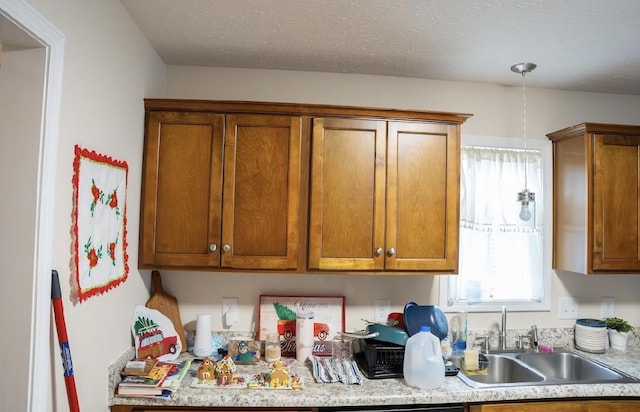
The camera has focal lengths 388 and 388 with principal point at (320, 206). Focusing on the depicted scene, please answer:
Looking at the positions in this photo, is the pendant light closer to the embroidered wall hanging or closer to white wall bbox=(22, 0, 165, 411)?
white wall bbox=(22, 0, 165, 411)

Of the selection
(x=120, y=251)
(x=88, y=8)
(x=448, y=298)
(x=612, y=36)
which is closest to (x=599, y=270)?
(x=448, y=298)

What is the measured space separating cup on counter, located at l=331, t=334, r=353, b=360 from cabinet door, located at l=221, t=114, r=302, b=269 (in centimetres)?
50

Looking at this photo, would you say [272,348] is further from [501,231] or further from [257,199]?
[501,231]

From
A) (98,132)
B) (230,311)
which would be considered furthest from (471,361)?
(98,132)

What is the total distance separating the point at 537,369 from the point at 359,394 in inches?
49.3

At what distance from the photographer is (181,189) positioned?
1.98 metres

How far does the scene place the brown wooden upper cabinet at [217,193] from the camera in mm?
1968

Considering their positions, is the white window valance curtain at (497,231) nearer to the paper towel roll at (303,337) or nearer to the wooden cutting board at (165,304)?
the paper towel roll at (303,337)

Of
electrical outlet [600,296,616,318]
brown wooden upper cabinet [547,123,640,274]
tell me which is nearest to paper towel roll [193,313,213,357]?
brown wooden upper cabinet [547,123,640,274]

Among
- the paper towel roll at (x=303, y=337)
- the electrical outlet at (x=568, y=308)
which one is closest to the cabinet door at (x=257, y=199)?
the paper towel roll at (x=303, y=337)

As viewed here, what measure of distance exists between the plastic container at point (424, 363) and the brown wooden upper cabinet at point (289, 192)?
362 millimetres

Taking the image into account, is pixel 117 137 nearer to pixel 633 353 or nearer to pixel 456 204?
pixel 456 204

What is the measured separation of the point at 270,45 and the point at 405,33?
2.27ft

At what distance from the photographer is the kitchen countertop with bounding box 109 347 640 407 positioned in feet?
5.47
